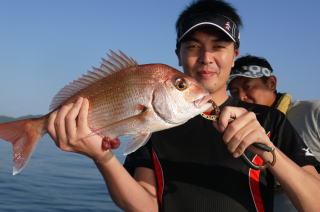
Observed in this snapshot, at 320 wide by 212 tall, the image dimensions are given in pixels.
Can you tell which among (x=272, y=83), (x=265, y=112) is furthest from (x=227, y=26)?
(x=272, y=83)

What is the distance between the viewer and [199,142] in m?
2.90

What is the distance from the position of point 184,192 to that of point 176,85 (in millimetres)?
1028

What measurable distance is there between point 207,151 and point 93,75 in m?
1.21

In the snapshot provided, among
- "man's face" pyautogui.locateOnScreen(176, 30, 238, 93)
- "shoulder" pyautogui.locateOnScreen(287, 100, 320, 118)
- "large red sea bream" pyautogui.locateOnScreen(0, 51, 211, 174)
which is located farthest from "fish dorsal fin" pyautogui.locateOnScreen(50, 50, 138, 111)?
"shoulder" pyautogui.locateOnScreen(287, 100, 320, 118)

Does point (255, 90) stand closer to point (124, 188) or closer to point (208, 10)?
point (208, 10)

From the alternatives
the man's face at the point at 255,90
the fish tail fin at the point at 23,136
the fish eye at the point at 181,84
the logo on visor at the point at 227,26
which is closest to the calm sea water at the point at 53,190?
the man's face at the point at 255,90

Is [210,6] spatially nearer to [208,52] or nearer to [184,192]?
[208,52]

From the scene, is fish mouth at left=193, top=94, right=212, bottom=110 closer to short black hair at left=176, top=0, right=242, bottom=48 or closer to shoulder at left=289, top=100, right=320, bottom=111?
short black hair at left=176, top=0, right=242, bottom=48

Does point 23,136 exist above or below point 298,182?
above

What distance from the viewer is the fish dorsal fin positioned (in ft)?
7.87

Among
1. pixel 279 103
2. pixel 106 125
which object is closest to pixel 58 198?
pixel 279 103

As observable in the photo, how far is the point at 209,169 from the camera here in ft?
9.11

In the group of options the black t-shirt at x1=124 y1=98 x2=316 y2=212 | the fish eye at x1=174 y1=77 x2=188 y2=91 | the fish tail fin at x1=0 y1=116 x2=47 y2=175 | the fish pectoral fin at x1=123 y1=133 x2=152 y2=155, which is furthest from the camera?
the black t-shirt at x1=124 y1=98 x2=316 y2=212

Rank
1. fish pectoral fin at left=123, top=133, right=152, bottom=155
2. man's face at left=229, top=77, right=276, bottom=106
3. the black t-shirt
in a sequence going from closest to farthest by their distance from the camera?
fish pectoral fin at left=123, top=133, right=152, bottom=155 < the black t-shirt < man's face at left=229, top=77, right=276, bottom=106
